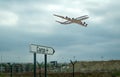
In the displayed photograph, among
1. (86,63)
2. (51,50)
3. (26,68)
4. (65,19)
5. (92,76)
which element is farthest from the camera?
(86,63)

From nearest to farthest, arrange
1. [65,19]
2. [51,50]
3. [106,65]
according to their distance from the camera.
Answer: [51,50] < [65,19] < [106,65]

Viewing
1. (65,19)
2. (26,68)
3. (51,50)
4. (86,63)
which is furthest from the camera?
(86,63)

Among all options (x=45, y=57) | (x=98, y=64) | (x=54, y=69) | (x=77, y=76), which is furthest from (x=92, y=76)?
(x=98, y=64)

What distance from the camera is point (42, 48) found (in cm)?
1214

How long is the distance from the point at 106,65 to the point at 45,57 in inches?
2558

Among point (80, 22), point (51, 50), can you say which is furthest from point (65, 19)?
point (51, 50)

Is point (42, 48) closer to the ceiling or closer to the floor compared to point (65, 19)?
closer to the floor

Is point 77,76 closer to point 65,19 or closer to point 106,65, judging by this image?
point 65,19

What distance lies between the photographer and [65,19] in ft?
113

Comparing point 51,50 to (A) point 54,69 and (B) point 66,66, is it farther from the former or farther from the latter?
(B) point 66,66

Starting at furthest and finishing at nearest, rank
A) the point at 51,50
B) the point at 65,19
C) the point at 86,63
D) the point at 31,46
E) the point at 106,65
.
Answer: the point at 86,63
the point at 106,65
the point at 65,19
the point at 51,50
the point at 31,46

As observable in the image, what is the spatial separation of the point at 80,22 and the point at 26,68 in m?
34.3

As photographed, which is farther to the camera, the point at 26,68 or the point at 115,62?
the point at 115,62

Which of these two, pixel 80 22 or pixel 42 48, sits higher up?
pixel 80 22
